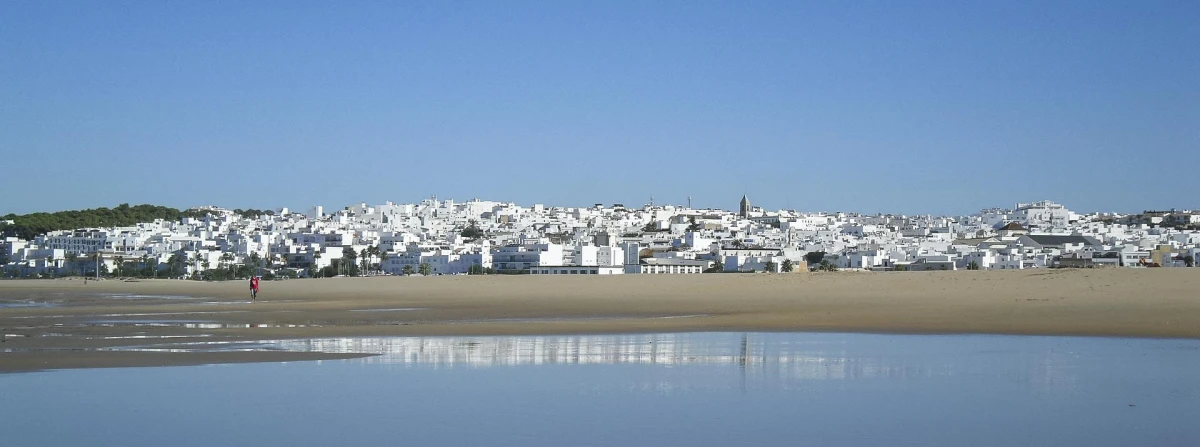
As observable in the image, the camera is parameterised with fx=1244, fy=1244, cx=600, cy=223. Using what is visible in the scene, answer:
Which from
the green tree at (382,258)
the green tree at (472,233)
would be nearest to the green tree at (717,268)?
the green tree at (382,258)

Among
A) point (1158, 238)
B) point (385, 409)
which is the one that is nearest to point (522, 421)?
point (385, 409)

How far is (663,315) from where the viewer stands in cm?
2130

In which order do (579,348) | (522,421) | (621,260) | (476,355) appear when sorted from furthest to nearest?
(621,260) → (579,348) → (476,355) → (522,421)

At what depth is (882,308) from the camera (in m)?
21.7

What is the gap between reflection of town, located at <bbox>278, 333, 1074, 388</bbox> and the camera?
36.4 ft

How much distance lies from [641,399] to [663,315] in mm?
12114

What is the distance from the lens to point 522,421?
8211mm

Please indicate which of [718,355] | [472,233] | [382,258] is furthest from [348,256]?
[718,355]

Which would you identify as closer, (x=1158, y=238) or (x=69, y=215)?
(x=1158, y=238)

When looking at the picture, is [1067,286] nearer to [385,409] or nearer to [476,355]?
[476,355]

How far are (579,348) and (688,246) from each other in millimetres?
74464

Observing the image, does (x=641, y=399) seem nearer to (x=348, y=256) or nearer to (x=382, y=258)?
(x=348, y=256)

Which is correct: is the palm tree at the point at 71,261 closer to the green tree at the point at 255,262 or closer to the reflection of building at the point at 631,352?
the green tree at the point at 255,262

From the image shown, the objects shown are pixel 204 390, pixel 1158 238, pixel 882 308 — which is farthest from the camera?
pixel 1158 238
